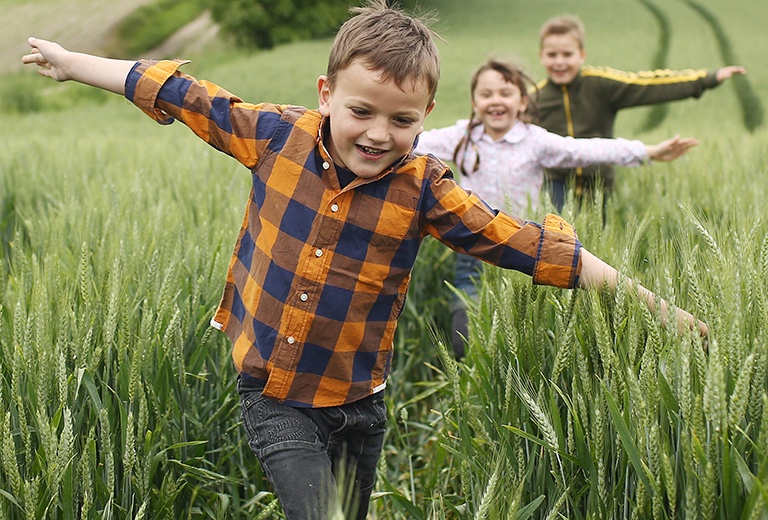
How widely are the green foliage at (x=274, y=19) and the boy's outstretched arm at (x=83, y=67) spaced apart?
28.3 metres

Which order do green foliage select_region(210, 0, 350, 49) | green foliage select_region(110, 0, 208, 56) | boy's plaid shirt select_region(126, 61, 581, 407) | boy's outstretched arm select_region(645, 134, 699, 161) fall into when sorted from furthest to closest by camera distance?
green foliage select_region(110, 0, 208, 56)
green foliage select_region(210, 0, 350, 49)
boy's outstretched arm select_region(645, 134, 699, 161)
boy's plaid shirt select_region(126, 61, 581, 407)

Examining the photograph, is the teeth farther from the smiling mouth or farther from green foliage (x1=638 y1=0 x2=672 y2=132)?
green foliage (x1=638 y1=0 x2=672 y2=132)

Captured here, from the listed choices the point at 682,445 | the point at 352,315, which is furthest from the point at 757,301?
the point at 352,315

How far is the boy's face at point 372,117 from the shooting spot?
1.51m

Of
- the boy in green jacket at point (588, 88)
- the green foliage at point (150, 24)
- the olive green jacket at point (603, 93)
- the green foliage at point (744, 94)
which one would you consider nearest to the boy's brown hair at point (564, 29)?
the boy in green jacket at point (588, 88)

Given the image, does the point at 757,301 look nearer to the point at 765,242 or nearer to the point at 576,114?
the point at 765,242

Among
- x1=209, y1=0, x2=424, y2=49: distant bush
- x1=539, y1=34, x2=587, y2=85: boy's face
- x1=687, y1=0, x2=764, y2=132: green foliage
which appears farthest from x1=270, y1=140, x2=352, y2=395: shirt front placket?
x1=209, y1=0, x2=424, y2=49: distant bush

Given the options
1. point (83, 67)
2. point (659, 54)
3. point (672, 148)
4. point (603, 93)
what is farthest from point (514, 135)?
point (659, 54)

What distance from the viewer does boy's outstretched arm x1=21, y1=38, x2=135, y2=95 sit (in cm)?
175

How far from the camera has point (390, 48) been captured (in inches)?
59.2

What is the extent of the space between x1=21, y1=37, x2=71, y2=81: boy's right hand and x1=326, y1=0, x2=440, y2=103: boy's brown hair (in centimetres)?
61

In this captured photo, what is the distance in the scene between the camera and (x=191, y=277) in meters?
2.36

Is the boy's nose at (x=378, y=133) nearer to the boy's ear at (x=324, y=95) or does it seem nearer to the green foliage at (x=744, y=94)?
the boy's ear at (x=324, y=95)

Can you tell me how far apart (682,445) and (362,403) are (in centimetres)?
72
